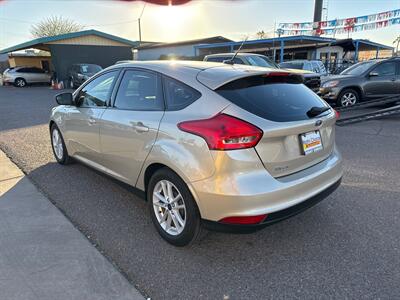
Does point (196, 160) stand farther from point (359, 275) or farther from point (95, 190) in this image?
point (95, 190)

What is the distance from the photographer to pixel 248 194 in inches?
96.0

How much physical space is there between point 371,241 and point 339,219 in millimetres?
448

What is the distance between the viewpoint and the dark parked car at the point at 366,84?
10039 mm

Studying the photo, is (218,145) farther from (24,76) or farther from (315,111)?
(24,76)

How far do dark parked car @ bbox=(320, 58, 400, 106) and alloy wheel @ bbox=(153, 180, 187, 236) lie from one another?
8.51 metres

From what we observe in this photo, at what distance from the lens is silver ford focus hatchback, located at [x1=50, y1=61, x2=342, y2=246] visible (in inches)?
97.2

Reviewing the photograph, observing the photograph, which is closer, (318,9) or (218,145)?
(218,145)

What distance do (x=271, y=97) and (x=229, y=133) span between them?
653 millimetres

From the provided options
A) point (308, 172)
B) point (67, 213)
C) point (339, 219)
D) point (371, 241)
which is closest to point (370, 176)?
point (339, 219)

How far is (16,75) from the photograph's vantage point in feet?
88.2

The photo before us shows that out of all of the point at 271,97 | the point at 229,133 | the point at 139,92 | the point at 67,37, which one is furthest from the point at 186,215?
the point at 67,37

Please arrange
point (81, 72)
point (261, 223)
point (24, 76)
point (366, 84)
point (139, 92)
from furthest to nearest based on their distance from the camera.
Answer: point (24, 76) < point (81, 72) < point (366, 84) < point (139, 92) < point (261, 223)

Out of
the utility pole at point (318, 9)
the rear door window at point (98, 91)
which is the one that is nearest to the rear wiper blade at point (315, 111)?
the rear door window at point (98, 91)

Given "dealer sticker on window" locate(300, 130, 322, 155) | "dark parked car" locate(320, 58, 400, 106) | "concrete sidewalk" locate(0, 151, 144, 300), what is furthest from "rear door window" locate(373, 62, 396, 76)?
"concrete sidewalk" locate(0, 151, 144, 300)
